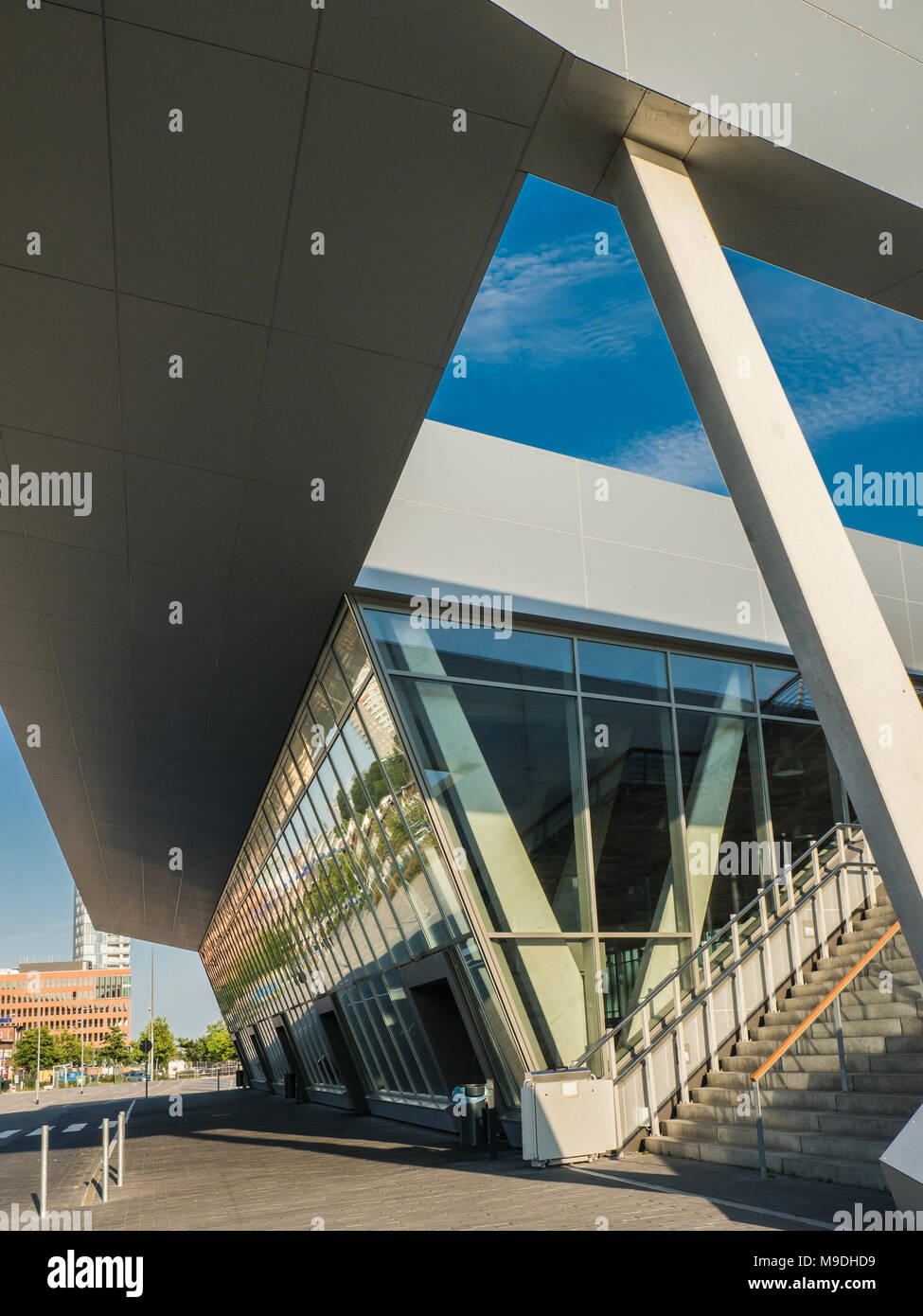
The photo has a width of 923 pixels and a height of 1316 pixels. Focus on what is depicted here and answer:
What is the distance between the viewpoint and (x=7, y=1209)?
425 inches

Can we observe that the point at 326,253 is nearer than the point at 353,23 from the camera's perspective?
No

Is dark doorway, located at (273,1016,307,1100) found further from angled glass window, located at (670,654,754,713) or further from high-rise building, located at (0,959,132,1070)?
high-rise building, located at (0,959,132,1070)

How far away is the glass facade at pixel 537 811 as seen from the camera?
1258cm

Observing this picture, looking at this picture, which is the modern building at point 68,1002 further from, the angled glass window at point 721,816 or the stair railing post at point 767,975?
the stair railing post at point 767,975

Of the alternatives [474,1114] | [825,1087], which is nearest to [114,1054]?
[474,1114]

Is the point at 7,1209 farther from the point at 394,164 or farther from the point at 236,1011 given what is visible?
the point at 236,1011

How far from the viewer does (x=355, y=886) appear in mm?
17953

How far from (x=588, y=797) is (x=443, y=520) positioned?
4209 mm

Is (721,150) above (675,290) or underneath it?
above

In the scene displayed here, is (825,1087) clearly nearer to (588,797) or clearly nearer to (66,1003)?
(588,797)

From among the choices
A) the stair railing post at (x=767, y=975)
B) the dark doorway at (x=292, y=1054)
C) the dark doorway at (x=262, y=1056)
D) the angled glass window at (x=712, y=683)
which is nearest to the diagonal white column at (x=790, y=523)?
the stair railing post at (x=767, y=975)

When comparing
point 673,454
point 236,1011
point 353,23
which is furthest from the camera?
point 236,1011
